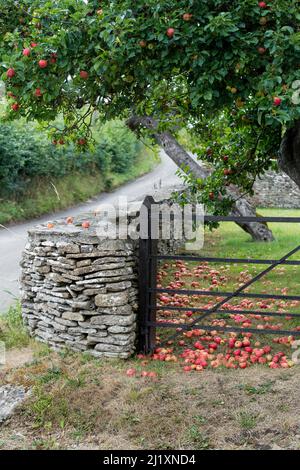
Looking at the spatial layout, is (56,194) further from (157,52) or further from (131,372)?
(157,52)

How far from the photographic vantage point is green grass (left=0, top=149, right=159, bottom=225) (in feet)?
52.2

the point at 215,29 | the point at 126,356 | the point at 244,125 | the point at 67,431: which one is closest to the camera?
the point at 215,29

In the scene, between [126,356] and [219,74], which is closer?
[219,74]

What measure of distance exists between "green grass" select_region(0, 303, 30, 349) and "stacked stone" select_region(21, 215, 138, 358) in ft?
1.73

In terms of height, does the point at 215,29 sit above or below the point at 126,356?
above

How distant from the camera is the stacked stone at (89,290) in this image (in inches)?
231

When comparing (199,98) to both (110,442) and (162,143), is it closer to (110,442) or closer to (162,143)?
(110,442)

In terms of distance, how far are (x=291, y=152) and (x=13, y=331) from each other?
4015 millimetres

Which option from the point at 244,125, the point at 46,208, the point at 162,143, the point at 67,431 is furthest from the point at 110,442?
the point at 46,208

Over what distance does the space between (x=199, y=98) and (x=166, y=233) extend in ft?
18.5

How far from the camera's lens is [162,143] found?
1291 cm

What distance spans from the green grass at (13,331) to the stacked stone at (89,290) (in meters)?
0.53

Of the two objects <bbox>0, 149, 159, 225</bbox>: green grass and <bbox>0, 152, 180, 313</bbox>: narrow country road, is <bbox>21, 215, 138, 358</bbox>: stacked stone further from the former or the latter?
<bbox>0, 149, 159, 225</bbox>: green grass

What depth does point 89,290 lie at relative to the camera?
19.4ft
